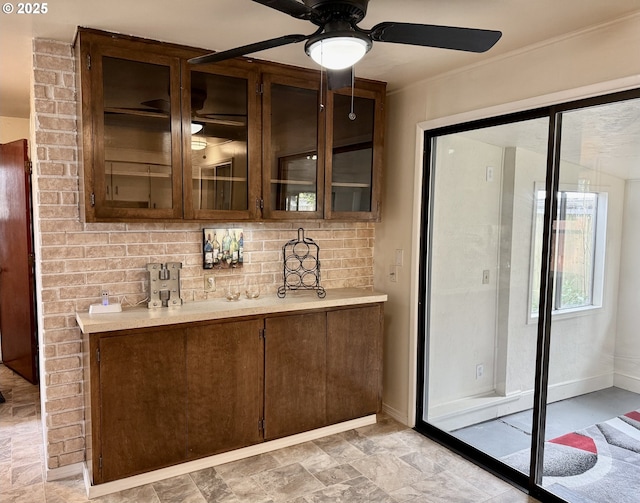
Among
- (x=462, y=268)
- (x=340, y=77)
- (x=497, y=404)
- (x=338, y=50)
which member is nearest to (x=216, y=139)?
(x=340, y=77)

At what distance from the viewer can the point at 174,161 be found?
2.69m

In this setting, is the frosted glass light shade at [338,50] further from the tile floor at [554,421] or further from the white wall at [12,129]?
the white wall at [12,129]

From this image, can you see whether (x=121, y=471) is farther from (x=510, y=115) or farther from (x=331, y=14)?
(x=510, y=115)

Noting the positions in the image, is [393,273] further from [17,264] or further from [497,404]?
[17,264]

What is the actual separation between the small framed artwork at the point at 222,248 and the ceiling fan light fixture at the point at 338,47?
5.28 ft

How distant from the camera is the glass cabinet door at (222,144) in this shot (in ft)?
8.98

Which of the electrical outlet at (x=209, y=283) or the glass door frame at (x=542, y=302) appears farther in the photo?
the electrical outlet at (x=209, y=283)

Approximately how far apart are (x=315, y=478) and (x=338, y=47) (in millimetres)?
2321

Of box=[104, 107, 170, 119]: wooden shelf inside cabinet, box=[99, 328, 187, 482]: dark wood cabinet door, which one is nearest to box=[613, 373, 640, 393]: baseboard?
box=[99, 328, 187, 482]: dark wood cabinet door

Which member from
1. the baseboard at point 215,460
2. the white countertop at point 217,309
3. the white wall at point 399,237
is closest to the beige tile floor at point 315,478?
the baseboard at point 215,460

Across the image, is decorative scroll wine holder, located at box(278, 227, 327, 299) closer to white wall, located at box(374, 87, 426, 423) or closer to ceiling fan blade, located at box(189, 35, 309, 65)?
white wall, located at box(374, 87, 426, 423)

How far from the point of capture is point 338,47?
1.71 metres

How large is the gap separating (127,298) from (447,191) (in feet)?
7.25

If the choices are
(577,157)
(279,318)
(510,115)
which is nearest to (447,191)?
(510,115)
